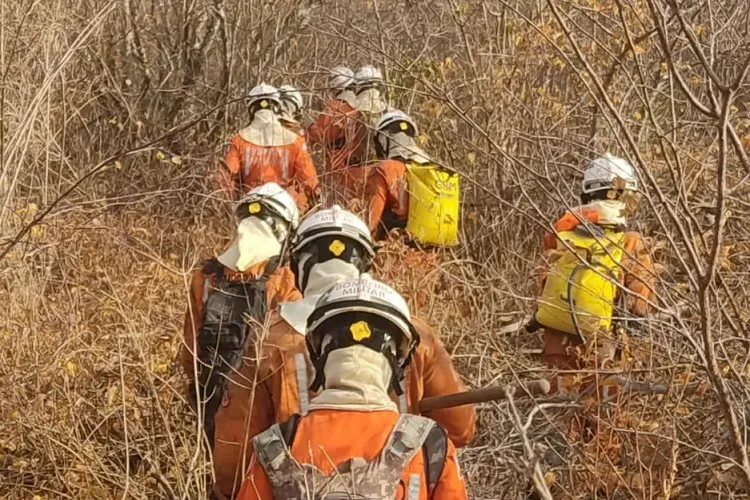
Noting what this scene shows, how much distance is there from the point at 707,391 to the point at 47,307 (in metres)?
3.99

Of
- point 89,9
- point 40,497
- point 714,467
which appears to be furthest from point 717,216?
point 89,9

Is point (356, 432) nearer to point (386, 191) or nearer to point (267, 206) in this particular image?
point (267, 206)

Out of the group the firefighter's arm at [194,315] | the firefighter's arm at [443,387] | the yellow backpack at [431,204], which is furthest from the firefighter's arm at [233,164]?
the firefighter's arm at [443,387]

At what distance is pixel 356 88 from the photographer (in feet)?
33.6

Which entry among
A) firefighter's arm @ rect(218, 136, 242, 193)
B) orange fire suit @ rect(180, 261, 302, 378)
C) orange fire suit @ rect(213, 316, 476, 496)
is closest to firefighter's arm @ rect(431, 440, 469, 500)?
orange fire suit @ rect(213, 316, 476, 496)

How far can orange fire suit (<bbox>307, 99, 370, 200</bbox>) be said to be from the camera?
8492 mm

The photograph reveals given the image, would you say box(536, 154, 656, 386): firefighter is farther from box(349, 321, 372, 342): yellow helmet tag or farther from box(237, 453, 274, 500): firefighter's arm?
box(237, 453, 274, 500): firefighter's arm

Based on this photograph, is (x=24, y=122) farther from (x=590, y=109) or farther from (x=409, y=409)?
(x=590, y=109)

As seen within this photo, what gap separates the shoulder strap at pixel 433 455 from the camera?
9.57 ft

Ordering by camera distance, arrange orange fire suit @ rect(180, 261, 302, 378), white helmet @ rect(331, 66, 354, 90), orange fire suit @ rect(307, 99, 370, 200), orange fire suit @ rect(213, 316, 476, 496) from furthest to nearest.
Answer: orange fire suit @ rect(307, 99, 370, 200), white helmet @ rect(331, 66, 354, 90), orange fire suit @ rect(180, 261, 302, 378), orange fire suit @ rect(213, 316, 476, 496)

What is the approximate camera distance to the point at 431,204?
763cm

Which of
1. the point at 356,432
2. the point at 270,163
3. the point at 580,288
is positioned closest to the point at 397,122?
the point at 270,163

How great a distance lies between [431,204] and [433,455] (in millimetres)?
4792

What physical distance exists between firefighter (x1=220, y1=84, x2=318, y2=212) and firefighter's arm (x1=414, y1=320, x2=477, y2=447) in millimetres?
4821
